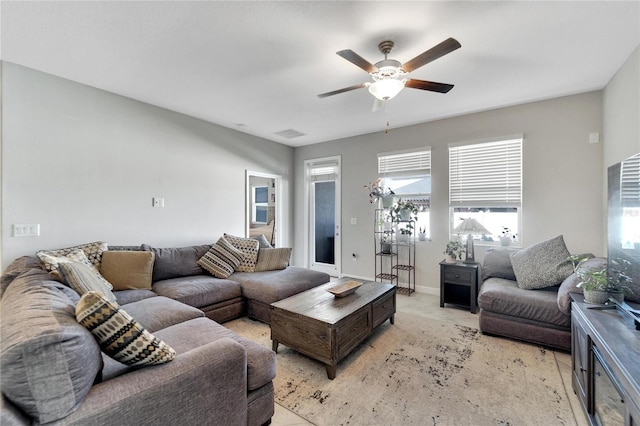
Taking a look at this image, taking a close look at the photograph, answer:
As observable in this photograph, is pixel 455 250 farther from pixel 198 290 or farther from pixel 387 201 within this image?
pixel 198 290

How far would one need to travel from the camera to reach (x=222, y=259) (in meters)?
3.75

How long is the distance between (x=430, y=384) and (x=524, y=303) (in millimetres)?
1368

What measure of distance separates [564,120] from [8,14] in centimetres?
541

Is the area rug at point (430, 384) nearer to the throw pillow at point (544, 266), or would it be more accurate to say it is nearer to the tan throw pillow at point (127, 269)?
the throw pillow at point (544, 266)

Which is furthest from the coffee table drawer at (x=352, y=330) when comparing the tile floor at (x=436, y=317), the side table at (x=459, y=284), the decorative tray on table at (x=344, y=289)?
the side table at (x=459, y=284)

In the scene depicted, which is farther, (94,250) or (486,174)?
(486,174)

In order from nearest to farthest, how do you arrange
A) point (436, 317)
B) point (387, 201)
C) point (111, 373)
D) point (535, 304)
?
point (111, 373), point (535, 304), point (436, 317), point (387, 201)

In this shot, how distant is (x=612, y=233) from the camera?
1994 mm

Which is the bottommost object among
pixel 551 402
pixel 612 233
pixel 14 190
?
pixel 551 402

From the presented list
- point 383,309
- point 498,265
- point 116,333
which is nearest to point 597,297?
point 498,265

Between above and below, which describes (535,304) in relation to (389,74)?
below

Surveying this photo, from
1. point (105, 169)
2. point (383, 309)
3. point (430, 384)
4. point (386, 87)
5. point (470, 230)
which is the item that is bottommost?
point (430, 384)

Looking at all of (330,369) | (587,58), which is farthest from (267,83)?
(587,58)

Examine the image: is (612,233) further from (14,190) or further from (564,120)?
(14,190)
